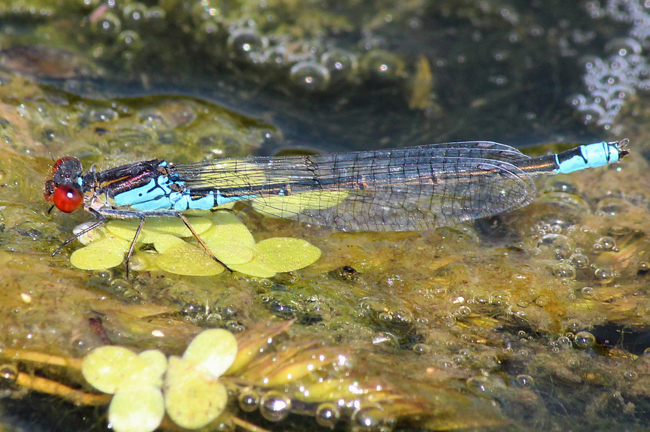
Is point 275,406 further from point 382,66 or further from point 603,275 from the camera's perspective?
point 382,66

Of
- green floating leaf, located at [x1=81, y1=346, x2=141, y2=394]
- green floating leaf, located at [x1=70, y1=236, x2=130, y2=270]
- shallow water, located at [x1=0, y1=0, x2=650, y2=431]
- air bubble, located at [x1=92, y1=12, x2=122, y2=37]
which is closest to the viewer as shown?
green floating leaf, located at [x1=81, y1=346, x2=141, y2=394]

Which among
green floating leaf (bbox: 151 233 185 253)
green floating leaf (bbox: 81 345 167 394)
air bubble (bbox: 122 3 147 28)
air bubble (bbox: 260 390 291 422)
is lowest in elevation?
air bubble (bbox: 260 390 291 422)

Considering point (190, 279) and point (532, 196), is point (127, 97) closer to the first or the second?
point (190, 279)

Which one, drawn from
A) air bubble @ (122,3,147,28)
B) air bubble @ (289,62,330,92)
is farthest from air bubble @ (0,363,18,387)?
air bubble @ (122,3,147,28)

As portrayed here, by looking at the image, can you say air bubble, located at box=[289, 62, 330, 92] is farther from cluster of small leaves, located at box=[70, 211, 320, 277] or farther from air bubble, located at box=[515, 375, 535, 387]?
air bubble, located at box=[515, 375, 535, 387]

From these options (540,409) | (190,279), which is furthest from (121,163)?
Answer: (540,409)

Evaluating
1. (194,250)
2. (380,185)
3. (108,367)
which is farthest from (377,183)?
(108,367)

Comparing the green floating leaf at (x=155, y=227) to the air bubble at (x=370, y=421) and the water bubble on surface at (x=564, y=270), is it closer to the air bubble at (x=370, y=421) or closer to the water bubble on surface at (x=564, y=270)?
the air bubble at (x=370, y=421)
